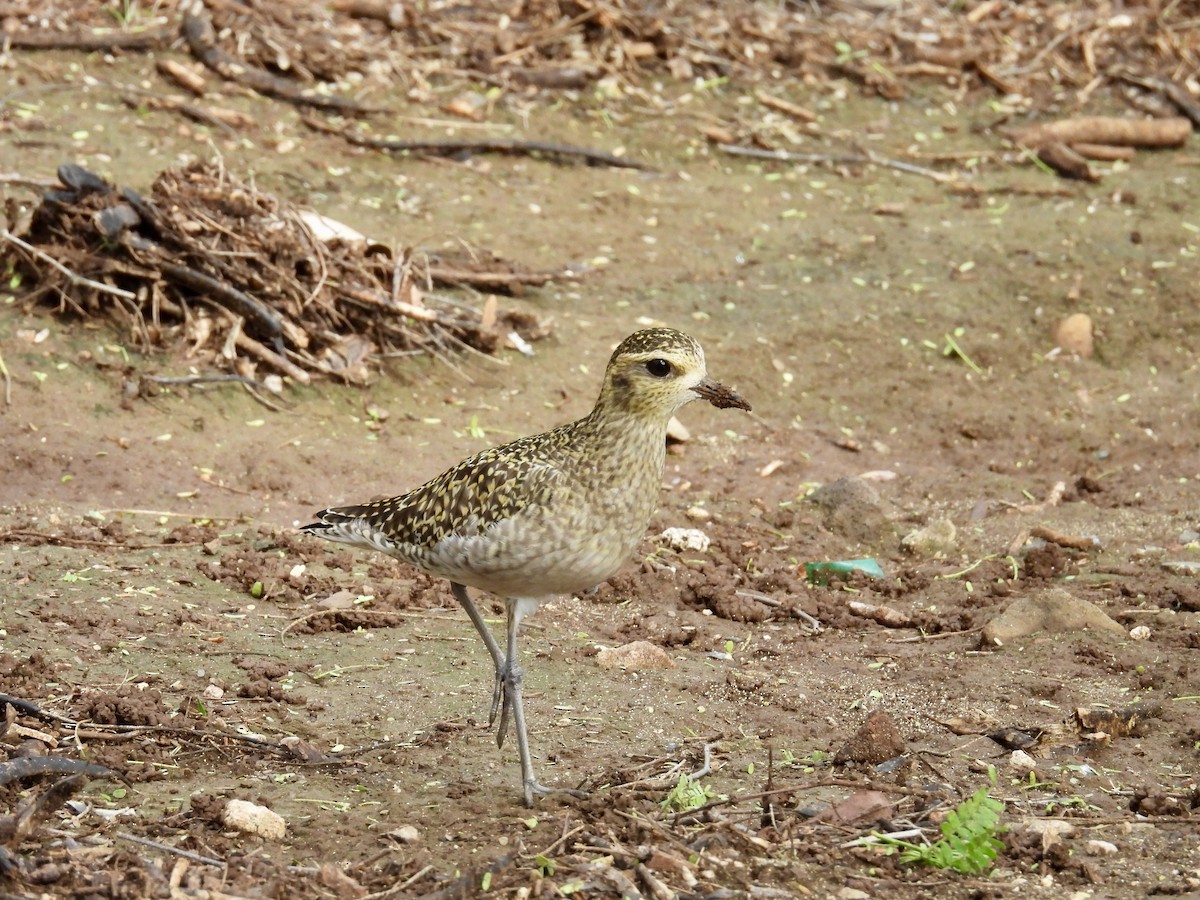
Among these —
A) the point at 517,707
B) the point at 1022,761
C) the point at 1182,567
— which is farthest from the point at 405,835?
the point at 1182,567

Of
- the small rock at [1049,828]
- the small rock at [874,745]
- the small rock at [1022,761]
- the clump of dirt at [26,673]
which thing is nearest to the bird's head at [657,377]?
the small rock at [874,745]

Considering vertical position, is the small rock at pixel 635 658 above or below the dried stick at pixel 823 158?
below

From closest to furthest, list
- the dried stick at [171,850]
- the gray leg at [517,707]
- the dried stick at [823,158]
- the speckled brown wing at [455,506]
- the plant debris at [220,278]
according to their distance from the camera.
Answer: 1. the dried stick at [171,850]
2. the gray leg at [517,707]
3. the speckled brown wing at [455,506]
4. the plant debris at [220,278]
5. the dried stick at [823,158]

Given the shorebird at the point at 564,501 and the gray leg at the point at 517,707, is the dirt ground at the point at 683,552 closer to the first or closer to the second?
the gray leg at the point at 517,707

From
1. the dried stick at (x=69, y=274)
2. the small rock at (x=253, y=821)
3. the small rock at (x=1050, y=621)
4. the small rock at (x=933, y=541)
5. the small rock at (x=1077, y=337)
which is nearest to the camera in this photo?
the small rock at (x=253, y=821)

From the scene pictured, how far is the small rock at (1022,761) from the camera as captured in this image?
5.67m

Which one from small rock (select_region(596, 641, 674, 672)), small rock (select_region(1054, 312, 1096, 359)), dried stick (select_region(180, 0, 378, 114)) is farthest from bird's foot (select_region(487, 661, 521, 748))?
dried stick (select_region(180, 0, 378, 114))

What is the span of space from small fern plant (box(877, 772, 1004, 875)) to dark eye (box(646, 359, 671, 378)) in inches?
72.2

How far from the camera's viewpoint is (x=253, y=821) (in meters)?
4.89

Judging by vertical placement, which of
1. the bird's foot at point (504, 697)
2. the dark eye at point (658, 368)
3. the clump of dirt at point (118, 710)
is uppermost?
the dark eye at point (658, 368)

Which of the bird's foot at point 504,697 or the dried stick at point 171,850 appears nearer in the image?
the dried stick at point 171,850

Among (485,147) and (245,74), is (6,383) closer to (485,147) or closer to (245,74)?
(245,74)

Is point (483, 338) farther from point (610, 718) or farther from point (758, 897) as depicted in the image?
point (758, 897)

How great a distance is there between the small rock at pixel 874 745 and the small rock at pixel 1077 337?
19.7 feet
